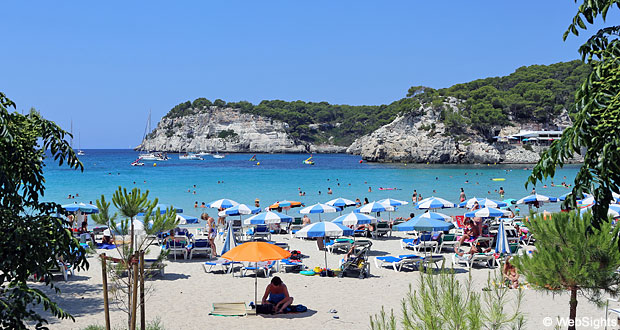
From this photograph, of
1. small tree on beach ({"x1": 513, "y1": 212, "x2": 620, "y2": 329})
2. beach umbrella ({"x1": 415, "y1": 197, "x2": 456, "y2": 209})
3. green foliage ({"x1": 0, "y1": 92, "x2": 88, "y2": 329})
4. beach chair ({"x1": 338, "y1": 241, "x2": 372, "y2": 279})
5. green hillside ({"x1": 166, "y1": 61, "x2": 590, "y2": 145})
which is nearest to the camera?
green foliage ({"x1": 0, "y1": 92, "x2": 88, "y2": 329})

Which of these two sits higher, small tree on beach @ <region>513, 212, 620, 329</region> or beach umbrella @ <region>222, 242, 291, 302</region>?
small tree on beach @ <region>513, 212, 620, 329</region>

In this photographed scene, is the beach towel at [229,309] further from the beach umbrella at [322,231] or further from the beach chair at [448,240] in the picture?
the beach chair at [448,240]

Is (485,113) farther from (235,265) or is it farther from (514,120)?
(235,265)

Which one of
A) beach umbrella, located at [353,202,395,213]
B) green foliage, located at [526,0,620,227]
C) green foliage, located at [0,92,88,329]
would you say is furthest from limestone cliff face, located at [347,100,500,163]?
green foliage, located at [0,92,88,329]

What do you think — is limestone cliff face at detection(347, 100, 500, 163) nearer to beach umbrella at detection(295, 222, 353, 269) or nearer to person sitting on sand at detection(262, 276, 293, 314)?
beach umbrella at detection(295, 222, 353, 269)

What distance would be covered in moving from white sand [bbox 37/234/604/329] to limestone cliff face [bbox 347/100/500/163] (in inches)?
2843

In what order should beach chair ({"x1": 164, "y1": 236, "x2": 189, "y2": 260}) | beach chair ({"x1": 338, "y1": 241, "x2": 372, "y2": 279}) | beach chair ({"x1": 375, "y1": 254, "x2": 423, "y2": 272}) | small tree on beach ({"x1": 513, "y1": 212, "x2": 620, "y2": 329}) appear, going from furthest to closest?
beach chair ({"x1": 164, "y1": 236, "x2": 189, "y2": 260}) → beach chair ({"x1": 375, "y1": 254, "x2": 423, "y2": 272}) → beach chair ({"x1": 338, "y1": 241, "x2": 372, "y2": 279}) → small tree on beach ({"x1": 513, "y1": 212, "x2": 620, "y2": 329})

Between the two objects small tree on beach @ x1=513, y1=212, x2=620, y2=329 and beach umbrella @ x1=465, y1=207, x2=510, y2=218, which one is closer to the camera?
small tree on beach @ x1=513, y1=212, x2=620, y2=329

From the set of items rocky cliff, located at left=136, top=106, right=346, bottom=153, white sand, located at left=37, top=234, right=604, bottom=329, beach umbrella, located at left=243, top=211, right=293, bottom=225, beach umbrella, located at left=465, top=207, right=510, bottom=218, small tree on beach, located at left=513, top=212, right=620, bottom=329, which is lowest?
white sand, located at left=37, top=234, right=604, bottom=329

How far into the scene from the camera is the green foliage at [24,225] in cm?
501

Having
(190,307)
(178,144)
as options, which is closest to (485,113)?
(190,307)

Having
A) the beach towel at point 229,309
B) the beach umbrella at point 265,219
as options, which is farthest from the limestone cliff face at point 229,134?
the beach towel at point 229,309

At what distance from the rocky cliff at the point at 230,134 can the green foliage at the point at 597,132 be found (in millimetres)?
144089

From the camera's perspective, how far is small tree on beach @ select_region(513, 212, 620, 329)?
602 cm
